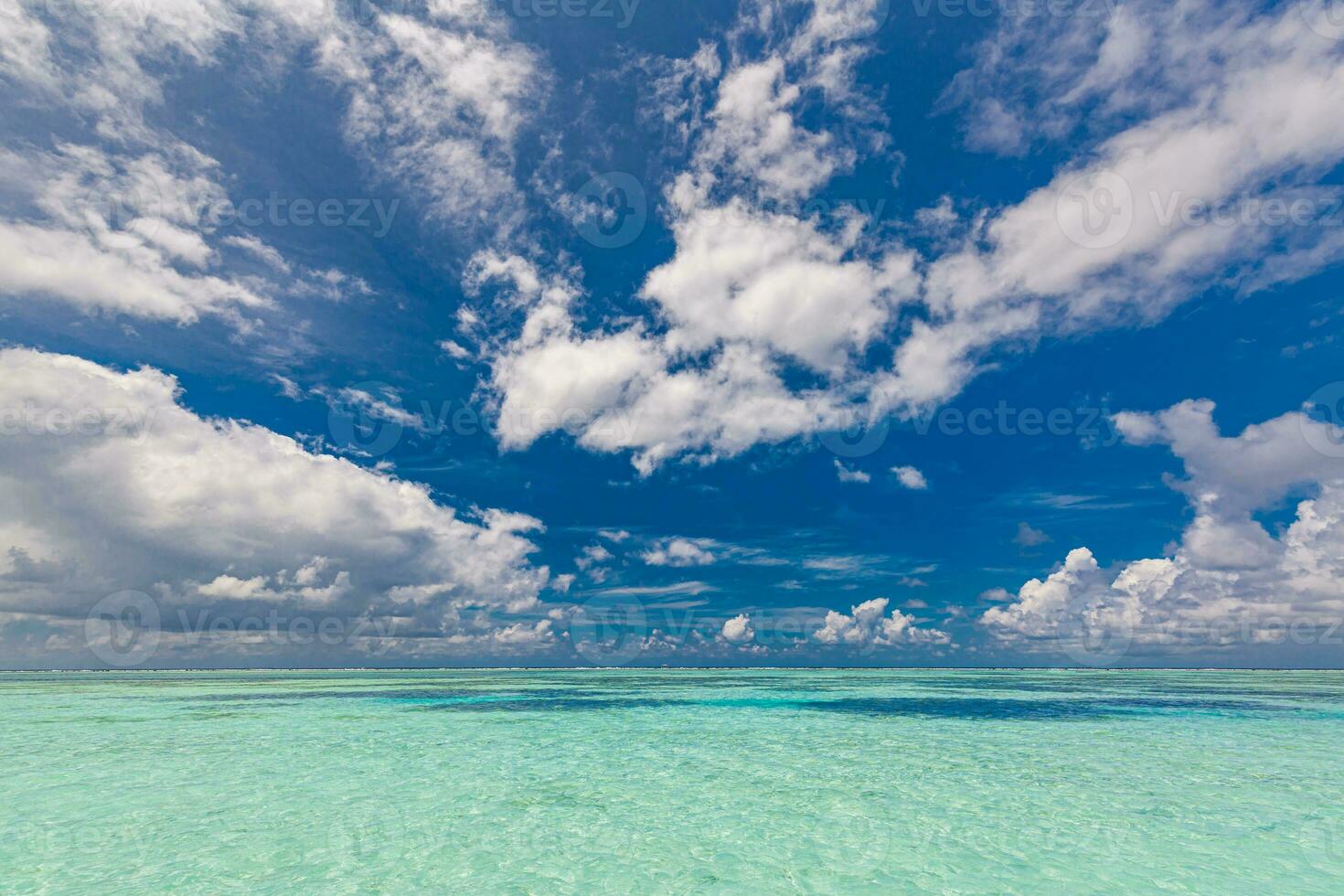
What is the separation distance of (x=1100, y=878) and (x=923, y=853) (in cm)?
283

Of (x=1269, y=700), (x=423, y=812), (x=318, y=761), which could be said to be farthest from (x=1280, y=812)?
(x=1269, y=700)

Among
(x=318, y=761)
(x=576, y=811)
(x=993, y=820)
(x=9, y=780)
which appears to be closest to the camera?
(x=993, y=820)

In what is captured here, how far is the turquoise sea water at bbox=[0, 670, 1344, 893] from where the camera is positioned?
35.8ft

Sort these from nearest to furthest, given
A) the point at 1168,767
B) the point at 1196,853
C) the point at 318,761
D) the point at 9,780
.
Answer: the point at 1196,853 < the point at 9,780 < the point at 1168,767 < the point at 318,761

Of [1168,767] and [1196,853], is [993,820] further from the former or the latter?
[1168,767]

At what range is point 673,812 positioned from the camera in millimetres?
14891

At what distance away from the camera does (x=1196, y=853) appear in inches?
466

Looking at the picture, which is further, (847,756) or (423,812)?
(847,756)

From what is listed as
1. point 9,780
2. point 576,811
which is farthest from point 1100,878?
point 9,780

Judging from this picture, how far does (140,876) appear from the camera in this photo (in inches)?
423

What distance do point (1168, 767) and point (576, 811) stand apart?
18532mm

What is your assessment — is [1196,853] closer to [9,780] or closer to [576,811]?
[576,811]

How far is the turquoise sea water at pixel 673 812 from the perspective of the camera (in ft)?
35.8

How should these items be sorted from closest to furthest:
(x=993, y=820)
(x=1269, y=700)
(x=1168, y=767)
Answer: (x=993, y=820), (x=1168, y=767), (x=1269, y=700)
